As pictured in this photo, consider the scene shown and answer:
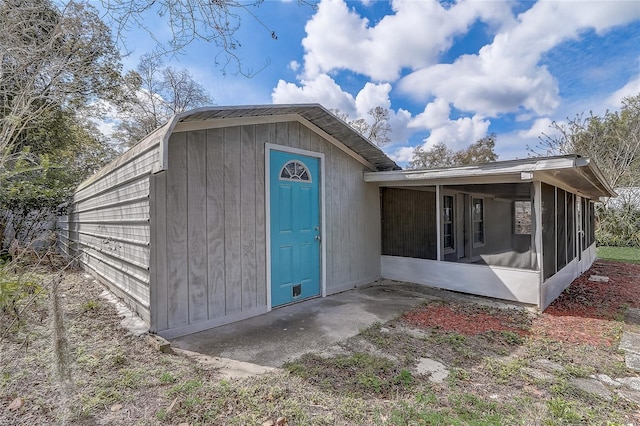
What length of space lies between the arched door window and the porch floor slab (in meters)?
1.91

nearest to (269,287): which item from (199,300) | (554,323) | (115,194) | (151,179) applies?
(199,300)

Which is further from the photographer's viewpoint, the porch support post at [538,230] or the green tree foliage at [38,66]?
the porch support post at [538,230]

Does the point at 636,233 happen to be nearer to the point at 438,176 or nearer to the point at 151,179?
the point at 438,176

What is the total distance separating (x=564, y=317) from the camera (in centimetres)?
429

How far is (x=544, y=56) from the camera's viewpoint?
8.80m

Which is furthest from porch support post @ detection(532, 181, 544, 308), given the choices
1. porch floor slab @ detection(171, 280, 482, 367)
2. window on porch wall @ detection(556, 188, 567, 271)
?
window on porch wall @ detection(556, 188, 567, 271)

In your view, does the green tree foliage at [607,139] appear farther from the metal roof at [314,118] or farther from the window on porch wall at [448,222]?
the metal roof at [314,118]

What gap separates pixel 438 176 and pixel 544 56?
7001 mm

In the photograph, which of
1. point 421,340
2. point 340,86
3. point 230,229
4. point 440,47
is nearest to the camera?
point 421,340

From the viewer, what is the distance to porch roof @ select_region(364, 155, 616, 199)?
3895 millimetres

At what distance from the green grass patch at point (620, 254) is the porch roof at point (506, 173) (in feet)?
19.0

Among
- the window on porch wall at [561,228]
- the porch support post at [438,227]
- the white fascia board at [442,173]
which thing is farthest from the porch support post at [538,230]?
the porch support post at [438,227]

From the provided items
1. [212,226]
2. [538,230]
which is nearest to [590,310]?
[538,230]

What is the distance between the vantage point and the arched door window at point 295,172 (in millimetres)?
4583
